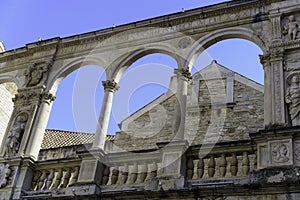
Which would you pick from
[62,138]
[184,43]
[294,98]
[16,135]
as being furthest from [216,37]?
[62,138]

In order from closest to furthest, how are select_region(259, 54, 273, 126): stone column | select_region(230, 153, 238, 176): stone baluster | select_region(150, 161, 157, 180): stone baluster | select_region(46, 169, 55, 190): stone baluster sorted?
1. select_region(230, 153, 238, 176): stone baluster
2. select_region(259, 54, 273, 126): stone column
3. select_region(150, 161, 157, 180): stone baluster
4. select_region(46, 169, 55, 190): stone baluster

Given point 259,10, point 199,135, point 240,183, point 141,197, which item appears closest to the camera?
point 240,183

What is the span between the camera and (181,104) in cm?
859

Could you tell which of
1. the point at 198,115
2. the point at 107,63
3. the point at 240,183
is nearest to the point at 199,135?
the point at 198,115

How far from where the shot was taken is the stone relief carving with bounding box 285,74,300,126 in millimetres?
7543

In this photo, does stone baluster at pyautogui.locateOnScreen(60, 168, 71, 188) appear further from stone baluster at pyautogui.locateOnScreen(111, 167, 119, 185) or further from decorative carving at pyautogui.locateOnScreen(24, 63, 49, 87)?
decorative carving at pyautogui.locateOnScreen(24, 63, 49, 87)

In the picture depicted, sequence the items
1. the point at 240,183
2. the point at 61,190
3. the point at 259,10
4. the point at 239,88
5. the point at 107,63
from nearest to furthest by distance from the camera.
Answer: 1. the point at 240,183
2. the point at 61,190
3. the point at 259,10
4. the point at 107,63
5. the point at 239,88

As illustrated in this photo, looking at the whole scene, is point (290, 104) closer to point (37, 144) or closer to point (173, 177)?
point (173, 177)

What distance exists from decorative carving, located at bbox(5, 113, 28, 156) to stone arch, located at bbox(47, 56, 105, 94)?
2.99 ft

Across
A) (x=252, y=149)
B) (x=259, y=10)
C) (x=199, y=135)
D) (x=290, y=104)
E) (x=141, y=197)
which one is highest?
(x=259, y=10)

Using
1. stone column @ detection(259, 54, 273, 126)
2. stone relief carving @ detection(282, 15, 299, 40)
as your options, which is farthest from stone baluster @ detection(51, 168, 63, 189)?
stone relief carving @ detection(282, 15, 299, 40)

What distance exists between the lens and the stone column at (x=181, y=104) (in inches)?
326

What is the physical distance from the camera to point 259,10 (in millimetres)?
9203

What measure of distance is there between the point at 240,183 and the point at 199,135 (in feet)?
17.5
